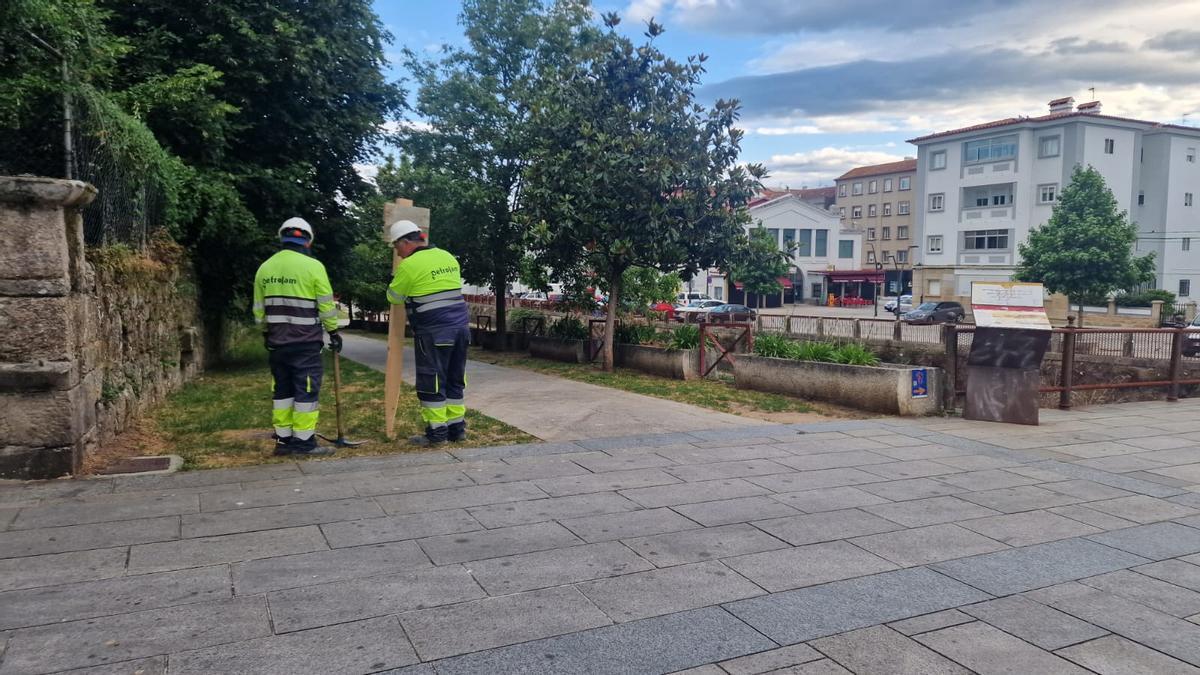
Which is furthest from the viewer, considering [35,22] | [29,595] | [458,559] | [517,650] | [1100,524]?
[35,22]

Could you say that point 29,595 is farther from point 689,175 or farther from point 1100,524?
point 689,175

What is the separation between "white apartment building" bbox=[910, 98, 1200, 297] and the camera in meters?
49.9

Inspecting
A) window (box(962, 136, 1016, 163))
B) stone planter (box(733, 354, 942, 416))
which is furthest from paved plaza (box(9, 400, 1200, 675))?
window (box(962, 136, 1016, 163))

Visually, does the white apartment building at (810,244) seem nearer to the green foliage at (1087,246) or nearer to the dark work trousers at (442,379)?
the green foliage at (1087,246)

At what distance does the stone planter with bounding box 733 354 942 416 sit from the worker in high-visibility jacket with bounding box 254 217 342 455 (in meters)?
6.48

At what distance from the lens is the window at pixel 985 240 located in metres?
52.8

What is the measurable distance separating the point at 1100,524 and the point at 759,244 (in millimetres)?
10097

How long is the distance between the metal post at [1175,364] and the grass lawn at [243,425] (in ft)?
34.2

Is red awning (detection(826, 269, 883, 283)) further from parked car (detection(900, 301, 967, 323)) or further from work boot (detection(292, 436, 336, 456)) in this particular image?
work boot (detection(292, 436, 336, 456))

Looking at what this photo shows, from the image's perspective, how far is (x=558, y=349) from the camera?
59.4ft

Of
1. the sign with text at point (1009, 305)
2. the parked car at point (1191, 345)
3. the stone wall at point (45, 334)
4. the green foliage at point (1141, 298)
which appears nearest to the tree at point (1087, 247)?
the green foliage at point (1141, 298)

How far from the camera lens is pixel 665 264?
49.2ft

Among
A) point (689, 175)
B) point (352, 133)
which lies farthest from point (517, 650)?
point (352, 133)

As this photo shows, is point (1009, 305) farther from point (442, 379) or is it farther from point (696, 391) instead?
point (442, 379)
